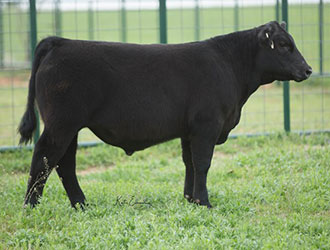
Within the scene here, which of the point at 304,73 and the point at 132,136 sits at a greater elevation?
the point at 304,73

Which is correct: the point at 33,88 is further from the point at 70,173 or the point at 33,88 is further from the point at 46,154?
the point at 70,173

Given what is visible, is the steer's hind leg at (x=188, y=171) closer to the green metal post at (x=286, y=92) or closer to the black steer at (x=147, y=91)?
the black steer at (x=147, y=91)

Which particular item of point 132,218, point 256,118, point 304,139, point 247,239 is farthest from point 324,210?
point 256,118

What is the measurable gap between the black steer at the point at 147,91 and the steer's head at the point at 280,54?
0.4 inches

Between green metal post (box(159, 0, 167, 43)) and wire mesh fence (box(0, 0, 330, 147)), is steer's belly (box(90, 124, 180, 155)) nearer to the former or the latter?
wire mesh fence (box(0, 0, 330, 147))

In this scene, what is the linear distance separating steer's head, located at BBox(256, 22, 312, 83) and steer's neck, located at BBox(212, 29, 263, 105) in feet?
0.32

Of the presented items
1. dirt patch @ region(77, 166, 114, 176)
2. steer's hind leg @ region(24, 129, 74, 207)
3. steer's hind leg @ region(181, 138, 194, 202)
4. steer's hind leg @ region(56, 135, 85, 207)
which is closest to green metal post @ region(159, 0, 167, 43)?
dirt patch @ region(77, 166, 114, 176)

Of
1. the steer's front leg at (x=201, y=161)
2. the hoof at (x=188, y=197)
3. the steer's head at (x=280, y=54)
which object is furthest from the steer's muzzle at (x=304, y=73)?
the hoof at (x=188, y=197)

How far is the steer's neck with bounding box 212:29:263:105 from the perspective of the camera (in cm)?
581

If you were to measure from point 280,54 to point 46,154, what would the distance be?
2679mm

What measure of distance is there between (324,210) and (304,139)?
327cm

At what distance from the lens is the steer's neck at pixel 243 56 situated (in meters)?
5.81

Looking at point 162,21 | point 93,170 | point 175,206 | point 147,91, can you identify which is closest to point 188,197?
point 175,206

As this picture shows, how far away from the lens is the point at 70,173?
5602 mm
